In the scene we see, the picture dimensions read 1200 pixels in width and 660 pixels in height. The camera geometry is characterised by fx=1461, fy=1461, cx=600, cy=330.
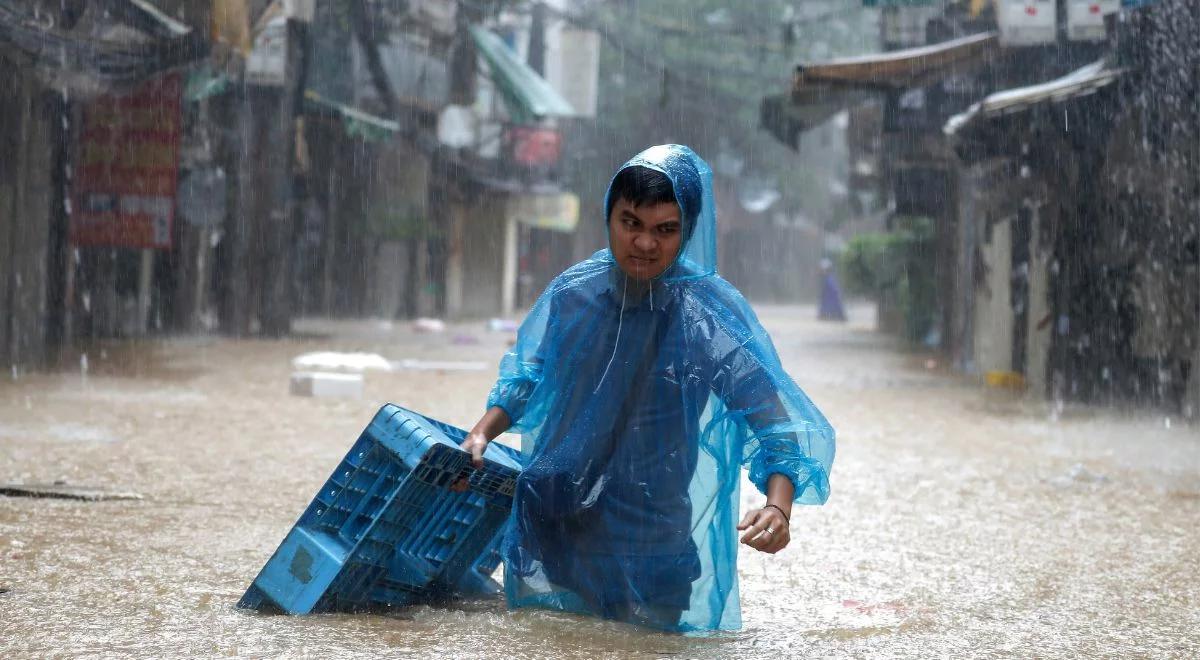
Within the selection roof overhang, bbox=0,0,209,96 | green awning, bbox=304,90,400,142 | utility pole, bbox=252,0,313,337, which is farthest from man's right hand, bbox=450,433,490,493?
green awning, bbox=304,90,400,142

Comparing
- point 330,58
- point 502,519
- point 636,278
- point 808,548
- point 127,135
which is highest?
point 330,58

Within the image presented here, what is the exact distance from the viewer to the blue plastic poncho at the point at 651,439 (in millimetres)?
3732

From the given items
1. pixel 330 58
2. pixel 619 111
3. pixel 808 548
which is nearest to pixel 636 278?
pixel 808 548

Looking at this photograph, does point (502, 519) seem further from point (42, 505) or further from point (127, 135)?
point (127, 135)

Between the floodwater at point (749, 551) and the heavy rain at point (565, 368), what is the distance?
29mm

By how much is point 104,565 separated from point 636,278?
2.13m

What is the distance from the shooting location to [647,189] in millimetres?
3604

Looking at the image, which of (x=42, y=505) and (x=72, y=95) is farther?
(x=72, y=95)

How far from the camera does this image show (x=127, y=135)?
583 inches

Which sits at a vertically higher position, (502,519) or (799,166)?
(799,166)

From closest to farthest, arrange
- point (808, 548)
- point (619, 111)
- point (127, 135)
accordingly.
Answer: point (808, 548) < point (127, 135) < point (619, 111)

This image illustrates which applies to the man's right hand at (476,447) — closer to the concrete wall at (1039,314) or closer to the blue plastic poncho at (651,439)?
the blue plastic poncho at (651,439)

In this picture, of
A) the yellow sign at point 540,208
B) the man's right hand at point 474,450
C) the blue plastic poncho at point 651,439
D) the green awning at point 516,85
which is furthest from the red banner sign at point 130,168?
the yellow sign at point 540,208

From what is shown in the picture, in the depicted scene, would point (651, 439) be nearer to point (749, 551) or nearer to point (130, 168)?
point (749, 551)
